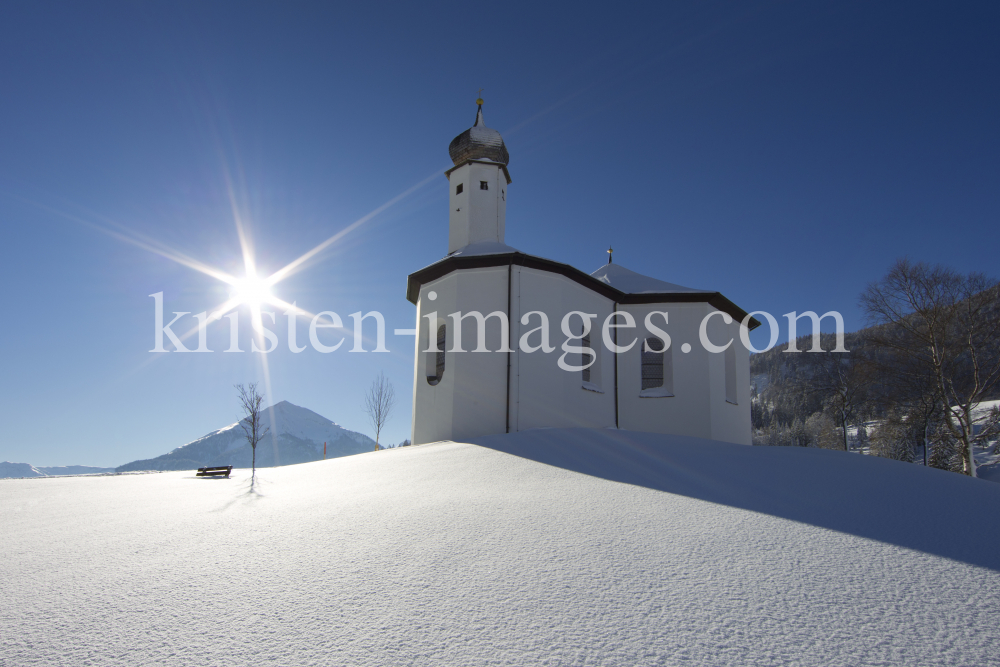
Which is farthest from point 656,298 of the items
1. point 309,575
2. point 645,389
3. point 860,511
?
point 309,575

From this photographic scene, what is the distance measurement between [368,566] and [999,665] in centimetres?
382

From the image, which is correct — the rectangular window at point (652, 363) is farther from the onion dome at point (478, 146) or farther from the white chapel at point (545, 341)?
the onion dome at point (478, 146)

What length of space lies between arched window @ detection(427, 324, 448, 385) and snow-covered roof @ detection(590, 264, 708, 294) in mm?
5149

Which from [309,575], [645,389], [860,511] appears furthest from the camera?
[645,389]

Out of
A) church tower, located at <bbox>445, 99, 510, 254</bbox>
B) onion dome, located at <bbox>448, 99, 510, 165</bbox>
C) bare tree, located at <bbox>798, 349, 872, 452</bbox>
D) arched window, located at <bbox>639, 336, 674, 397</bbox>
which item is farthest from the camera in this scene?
bare tree, located at <bbox>798, 349, 872, 452</bbox>

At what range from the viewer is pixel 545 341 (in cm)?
1373

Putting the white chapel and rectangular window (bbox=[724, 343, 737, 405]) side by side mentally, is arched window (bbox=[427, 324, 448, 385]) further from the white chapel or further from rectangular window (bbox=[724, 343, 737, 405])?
rectangular window (bbox=[724, 343, 737, 405])

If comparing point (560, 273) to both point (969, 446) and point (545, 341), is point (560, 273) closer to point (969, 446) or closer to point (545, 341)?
point (545, 341)

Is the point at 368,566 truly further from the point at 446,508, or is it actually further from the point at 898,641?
the point at 898,641

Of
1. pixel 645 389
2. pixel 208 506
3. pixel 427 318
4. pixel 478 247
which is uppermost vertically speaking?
pixel 478 247

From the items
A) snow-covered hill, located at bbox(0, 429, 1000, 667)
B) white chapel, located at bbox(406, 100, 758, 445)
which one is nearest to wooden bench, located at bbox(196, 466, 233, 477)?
white chapel, located at bbox(406, 100, 758, 445)

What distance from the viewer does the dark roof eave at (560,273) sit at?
13852 mm

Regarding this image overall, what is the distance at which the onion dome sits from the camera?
685 inches

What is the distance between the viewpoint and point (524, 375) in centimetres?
1334
